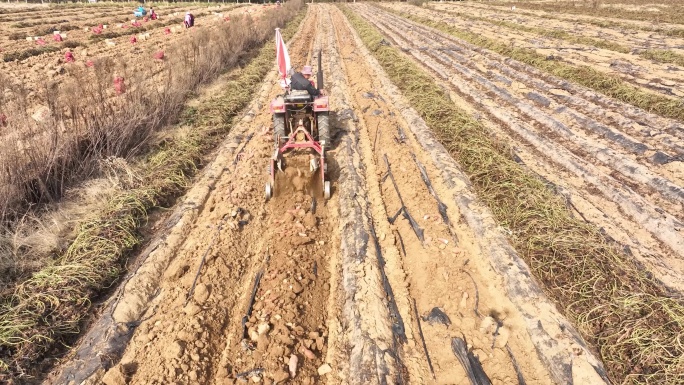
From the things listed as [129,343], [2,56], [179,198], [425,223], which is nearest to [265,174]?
[179,198]

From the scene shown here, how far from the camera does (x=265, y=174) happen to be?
18.9 feet

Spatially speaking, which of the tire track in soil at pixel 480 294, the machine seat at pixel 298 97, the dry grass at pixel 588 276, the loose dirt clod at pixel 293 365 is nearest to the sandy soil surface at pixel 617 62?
the dry grass at pixel 588 276

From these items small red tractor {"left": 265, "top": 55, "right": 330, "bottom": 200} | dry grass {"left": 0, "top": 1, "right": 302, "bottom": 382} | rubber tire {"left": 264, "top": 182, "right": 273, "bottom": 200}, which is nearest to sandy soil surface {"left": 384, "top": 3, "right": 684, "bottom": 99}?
small red tractor {"left": 265, "top": 55, "right": 330, "bottom": 200}

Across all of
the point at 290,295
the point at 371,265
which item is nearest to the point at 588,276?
the point at 371,265

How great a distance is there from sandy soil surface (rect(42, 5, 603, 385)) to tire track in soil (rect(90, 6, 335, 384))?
0.01 metres

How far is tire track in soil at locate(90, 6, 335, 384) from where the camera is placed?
9.68 ft

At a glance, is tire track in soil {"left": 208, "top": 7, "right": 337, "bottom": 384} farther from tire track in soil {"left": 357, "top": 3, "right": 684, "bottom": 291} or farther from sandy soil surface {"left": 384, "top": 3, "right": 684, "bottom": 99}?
sandy soil surface {"left": 384, "top": 3, "right": 684, "bottom": 99}

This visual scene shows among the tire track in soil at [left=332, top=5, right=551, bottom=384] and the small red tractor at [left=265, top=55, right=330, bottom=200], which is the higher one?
the small red tractor at [left=265, top=55, right=330, bottom=200]

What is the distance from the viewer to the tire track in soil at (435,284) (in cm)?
297

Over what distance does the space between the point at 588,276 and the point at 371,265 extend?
221 centimetres

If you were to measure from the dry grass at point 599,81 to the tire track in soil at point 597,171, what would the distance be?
3.34 feet

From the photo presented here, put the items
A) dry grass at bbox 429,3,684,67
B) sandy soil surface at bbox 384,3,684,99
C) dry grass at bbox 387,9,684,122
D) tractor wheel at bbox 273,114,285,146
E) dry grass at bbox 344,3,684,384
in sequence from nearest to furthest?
dry grass at bbox 344,3,684,384 < tractor wheel at bbox 273,114,285,146 < dry grass at bbox 387,9,684,122 < sandy soil surface at bbox 384,3,684,99 < dry grass at bbox 429,3,684,67

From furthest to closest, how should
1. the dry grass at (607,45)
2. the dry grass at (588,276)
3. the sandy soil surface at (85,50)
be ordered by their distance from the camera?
the dry grass at (607,45)
the sandy soil surface at (85,50)
the dry grass at (588,276)

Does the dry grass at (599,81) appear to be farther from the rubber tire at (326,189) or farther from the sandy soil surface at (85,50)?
the sandy soil surface at (85,50)
